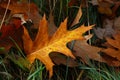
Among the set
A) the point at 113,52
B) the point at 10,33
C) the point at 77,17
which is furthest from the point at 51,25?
the point at 113,52

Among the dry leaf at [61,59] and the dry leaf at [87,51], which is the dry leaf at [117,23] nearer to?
the dry leaf at [87,51]

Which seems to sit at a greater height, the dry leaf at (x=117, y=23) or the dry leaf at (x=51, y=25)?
the dry leaf at (x=51, y=25)

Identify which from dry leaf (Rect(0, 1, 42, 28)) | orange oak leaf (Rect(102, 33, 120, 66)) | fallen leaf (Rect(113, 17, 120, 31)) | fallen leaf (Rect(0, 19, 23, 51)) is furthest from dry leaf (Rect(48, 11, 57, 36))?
fallen leaf (Rect(113, 17, 120, 31))

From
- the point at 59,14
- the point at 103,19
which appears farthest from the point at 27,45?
the point at 103,19

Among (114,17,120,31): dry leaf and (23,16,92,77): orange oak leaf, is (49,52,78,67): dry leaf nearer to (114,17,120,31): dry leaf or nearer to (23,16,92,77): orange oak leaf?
(23,16,92,77): orange oak leaf

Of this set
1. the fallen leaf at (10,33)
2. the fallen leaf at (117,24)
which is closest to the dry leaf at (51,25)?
the fallen leaf at (10,33)

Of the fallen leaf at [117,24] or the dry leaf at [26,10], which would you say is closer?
the dry leaf at [26,10]

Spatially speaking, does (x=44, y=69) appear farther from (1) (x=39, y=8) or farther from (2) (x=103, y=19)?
(2) (x=103, y=19)
